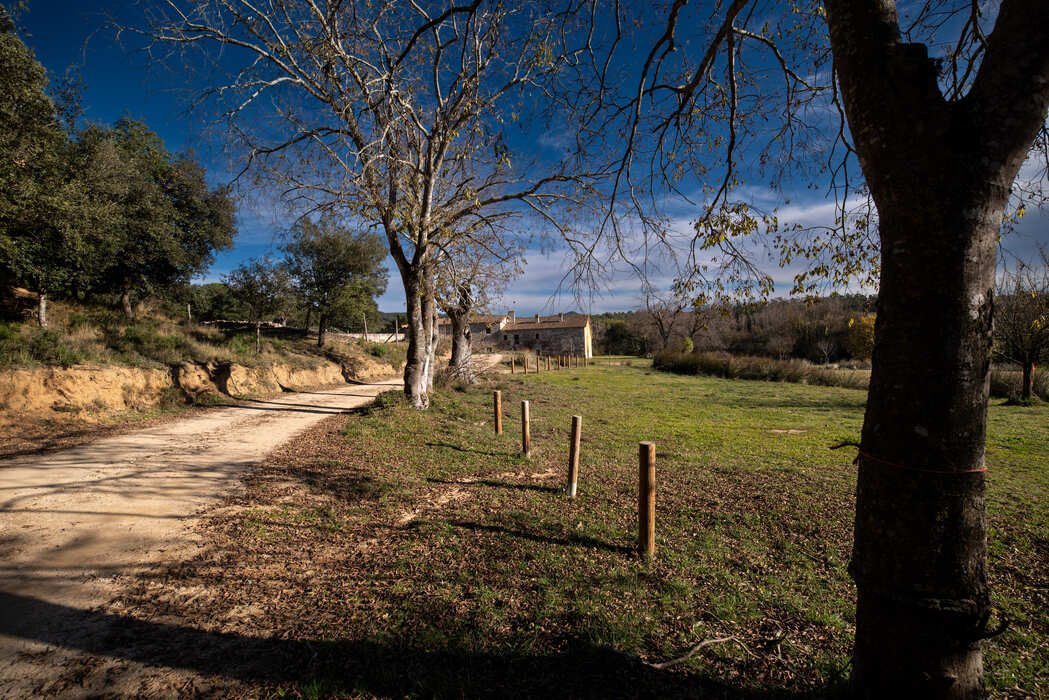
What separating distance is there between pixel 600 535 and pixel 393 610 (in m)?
2.43

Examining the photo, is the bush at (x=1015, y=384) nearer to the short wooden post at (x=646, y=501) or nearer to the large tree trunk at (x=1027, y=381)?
the large tree trunk at (x=1027, y=381)

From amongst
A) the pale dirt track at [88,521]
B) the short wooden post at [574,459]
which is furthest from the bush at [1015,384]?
the pale dirt track at [88,521]

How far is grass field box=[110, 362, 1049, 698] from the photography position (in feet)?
8.82

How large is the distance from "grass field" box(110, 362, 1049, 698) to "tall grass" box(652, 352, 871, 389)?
21.9 m

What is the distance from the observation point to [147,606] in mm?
3125

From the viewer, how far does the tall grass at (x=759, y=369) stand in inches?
1067

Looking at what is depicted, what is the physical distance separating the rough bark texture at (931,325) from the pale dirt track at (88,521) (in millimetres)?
4429

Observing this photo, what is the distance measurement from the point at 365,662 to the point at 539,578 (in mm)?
1603

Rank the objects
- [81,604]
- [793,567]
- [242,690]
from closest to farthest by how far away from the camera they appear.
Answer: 1. [242,690]
2. [81,604]
3. [793,567]

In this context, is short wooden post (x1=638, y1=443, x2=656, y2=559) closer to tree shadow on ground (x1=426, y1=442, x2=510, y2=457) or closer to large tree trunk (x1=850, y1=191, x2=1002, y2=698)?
large tree trunk (x1=850, y1=191, x2=1002, y2=698)

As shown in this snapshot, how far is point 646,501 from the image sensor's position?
4270 mm

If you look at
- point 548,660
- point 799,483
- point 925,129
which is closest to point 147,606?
point 548,660

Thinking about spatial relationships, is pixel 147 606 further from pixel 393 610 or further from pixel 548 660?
pixel 548 660

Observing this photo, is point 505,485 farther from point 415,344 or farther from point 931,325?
point 415,344
